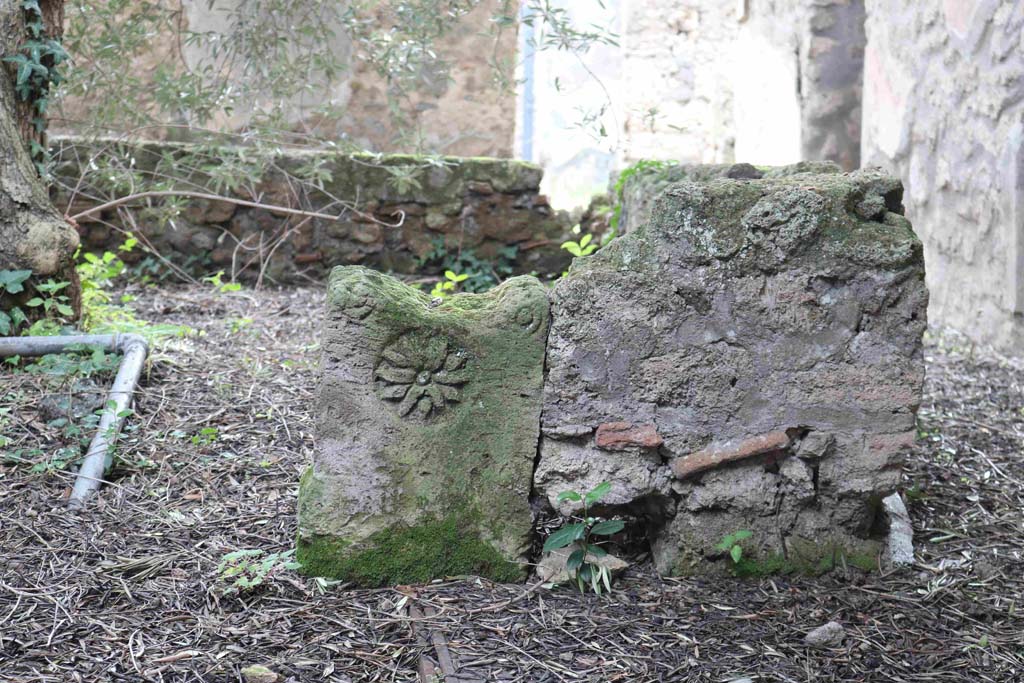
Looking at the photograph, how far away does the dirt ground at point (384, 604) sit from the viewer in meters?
2.03

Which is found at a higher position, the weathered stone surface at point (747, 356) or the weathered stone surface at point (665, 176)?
the weathered stone surface at point (665, 176)

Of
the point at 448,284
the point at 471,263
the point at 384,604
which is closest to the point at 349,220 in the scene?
the point at 471,263

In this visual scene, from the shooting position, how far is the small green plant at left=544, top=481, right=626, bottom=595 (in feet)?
7.58

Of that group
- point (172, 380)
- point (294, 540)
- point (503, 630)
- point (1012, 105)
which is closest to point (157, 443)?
point (172, 380)

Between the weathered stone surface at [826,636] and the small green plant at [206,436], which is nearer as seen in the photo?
the weathered stone surface at [826,636]

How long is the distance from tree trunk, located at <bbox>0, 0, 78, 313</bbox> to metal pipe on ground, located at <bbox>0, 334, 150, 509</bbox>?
32 cm

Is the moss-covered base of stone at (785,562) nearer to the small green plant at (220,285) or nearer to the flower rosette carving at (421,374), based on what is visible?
the flower rosette carving at (421,374)

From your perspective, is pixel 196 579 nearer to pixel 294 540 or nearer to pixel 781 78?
pixel 294 540

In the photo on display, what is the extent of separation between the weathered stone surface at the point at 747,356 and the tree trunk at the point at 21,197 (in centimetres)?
211

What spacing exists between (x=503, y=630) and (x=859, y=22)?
6.09m

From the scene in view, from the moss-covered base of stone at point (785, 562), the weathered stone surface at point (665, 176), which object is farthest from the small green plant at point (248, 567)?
the weathered stone surface at point (665, 176)

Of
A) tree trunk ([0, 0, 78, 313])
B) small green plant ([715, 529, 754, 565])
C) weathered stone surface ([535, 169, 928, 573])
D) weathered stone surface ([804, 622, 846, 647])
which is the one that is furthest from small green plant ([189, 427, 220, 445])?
weathered stone surface ([804, 622, 846, 647])

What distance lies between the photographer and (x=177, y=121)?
727cm

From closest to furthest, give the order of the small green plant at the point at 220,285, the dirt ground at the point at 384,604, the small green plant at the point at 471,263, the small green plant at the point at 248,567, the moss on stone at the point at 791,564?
1. the dirt ground at the point at 384,604
2. the small green plant at the point at 248,567
3. the moss on stone at the point at 791,564
4. the small green plant at the point at 220,285
5. the small green plant at the point at 471,263
